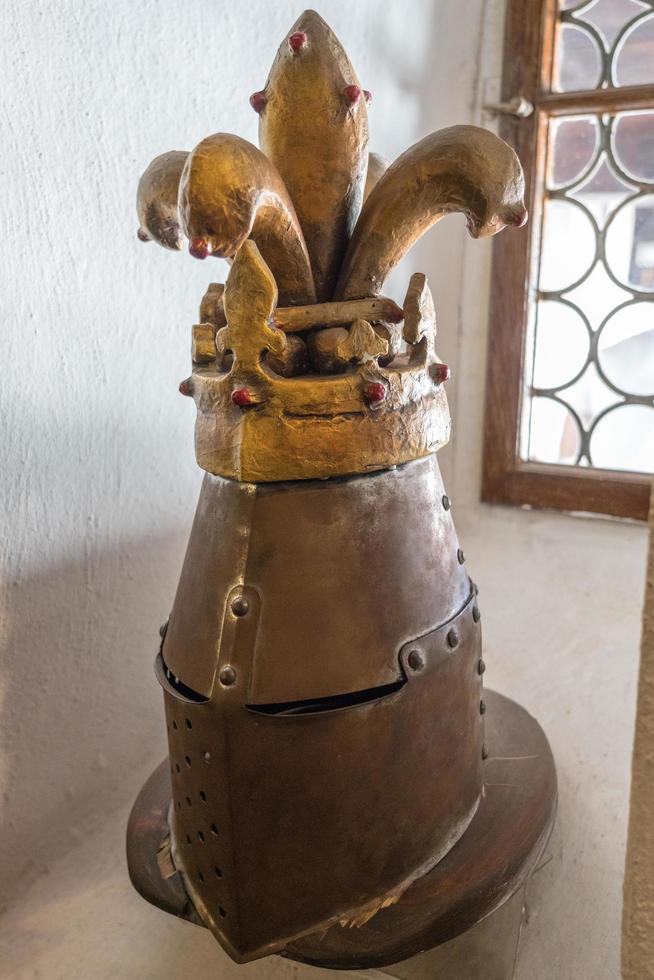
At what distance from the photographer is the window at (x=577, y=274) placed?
4.40 feet

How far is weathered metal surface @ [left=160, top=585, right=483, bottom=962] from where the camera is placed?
661 mm

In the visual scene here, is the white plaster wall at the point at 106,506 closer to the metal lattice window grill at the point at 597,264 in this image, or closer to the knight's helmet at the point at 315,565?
the knight's helmet at the point at 315,565

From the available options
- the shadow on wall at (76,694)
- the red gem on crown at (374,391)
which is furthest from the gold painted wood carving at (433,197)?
the shadow on wall at (76,694)

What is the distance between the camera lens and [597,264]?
140 cm

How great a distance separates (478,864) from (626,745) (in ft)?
1.34

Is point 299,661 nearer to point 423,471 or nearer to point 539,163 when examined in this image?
point 423,471

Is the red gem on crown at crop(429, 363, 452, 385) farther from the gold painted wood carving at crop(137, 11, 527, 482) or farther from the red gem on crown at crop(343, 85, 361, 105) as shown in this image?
the red gem on crown at crop(343, 85, 361, 105)

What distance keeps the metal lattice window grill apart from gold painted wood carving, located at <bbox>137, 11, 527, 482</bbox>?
74 cm

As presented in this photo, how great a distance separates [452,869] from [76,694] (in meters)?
0.45

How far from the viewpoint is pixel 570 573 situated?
135 centimetres

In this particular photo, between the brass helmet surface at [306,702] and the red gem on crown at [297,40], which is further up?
the red gem on crown at [297,40]

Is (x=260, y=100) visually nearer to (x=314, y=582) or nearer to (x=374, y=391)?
(x=374, y=391)

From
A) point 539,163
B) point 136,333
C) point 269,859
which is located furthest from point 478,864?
point 539,163

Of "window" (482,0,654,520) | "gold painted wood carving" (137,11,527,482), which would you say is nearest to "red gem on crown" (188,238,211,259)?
"gold painted wood carving" (137,11,527,482)
